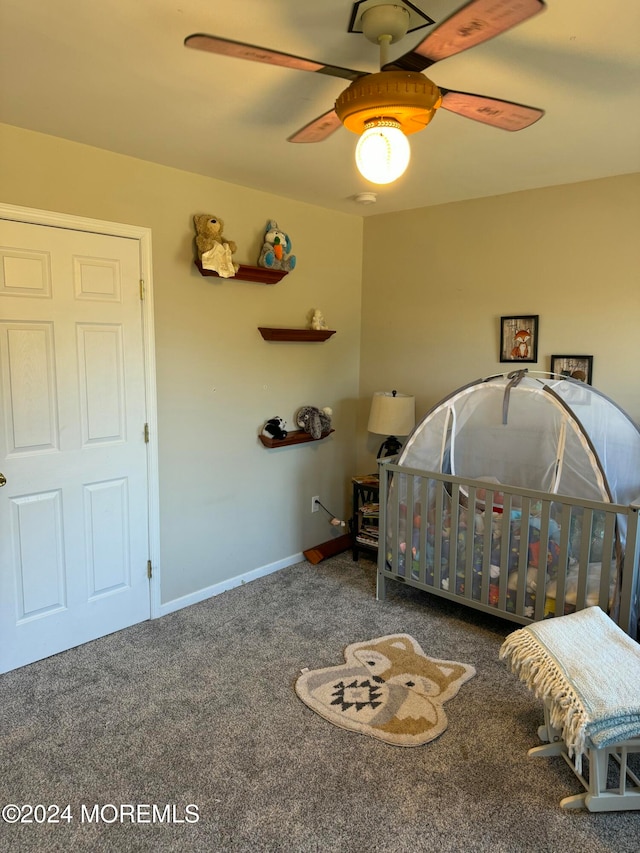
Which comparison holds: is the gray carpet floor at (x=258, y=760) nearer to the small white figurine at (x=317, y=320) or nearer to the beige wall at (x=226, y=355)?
the beige wall at (x=226, y=355)

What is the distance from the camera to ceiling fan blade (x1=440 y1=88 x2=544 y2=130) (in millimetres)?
1486

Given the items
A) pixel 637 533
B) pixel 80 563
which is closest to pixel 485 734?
pixel 637 533

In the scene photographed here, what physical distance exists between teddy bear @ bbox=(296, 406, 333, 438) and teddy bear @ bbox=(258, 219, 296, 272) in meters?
0.91

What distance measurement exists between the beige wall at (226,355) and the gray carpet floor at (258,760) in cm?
69

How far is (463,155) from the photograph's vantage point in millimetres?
2520

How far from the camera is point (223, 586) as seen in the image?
3297mm

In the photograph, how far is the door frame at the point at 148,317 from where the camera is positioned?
236cm

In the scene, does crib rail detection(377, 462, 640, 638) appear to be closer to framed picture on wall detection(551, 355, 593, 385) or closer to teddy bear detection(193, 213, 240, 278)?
framed picture on wall detection(551, 355, 593, 385)

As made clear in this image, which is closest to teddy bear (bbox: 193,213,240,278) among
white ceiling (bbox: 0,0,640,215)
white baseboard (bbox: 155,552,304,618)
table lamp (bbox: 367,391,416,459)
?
white ceiling (bbox: 0,0,640,215)

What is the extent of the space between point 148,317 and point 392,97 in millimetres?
1788

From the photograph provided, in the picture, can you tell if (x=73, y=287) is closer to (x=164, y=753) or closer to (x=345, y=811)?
(x=164, y=753)

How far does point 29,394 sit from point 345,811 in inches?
81.0

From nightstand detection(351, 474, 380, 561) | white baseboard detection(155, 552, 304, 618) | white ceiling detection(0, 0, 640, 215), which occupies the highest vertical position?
white ceiling detection(0, 0, 640, 215)

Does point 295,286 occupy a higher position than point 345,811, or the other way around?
point 295,286
